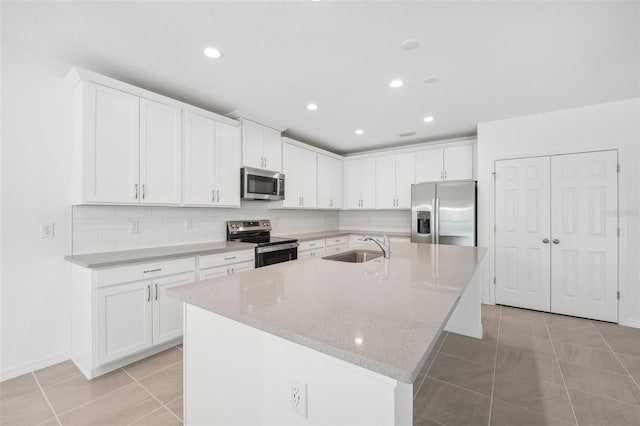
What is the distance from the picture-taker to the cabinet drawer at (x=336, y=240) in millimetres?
4637

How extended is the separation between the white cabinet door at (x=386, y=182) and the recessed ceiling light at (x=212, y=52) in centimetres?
344

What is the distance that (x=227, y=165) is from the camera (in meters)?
3.25

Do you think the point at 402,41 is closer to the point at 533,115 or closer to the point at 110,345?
the point at 533,115

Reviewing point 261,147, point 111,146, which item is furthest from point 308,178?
point 111,146

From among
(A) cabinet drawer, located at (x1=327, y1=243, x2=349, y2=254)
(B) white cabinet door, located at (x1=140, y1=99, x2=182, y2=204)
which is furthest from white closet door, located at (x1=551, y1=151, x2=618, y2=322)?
(B) white cabinet door, located at (x1=140, y1=99, x2=182, y2=204)

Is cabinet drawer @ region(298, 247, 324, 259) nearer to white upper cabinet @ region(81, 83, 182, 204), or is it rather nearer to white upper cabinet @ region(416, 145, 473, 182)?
white upper cabinet @ region(81, 83, 182, 204)

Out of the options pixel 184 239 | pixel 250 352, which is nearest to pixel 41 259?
pixel 184 239

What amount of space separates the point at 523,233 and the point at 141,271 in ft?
14.1

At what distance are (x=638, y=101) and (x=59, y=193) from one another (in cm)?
576

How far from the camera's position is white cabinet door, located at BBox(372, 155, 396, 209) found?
488 centimetres

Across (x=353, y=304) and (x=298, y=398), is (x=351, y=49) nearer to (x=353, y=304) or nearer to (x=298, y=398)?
(x=353, y=304)

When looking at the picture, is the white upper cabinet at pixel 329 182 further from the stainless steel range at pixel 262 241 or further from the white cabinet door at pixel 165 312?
the white cabinet door at pixel 165 312

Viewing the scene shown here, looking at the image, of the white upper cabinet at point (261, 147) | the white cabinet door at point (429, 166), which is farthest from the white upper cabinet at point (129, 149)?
the white cabinet door at point (429, 166)

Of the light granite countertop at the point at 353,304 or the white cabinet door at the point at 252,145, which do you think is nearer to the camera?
the light granite countertop at the point at 353,304
